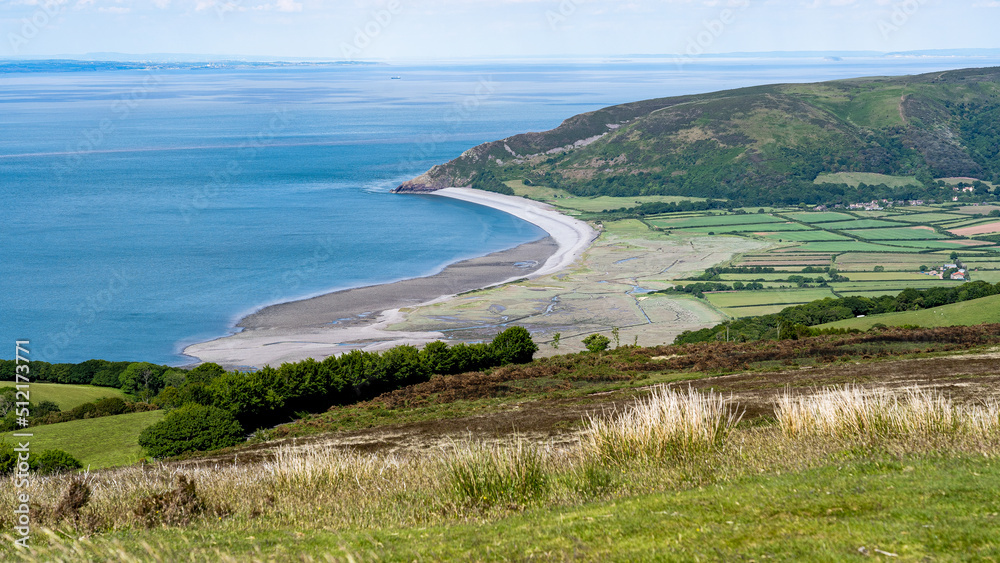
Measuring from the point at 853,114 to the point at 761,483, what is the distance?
19897cm

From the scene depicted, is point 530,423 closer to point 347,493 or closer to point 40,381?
point 347,493

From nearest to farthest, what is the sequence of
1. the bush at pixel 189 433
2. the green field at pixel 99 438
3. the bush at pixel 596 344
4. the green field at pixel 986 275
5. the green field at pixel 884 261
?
the bush at pixel 189 433
the green field at pixel 99 438
the bush at pixel 596 344
the green field at pixel 986 275
the green field at pixel 884 261

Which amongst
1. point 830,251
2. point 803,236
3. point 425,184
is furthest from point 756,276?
point 425,184

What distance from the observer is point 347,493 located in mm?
14672

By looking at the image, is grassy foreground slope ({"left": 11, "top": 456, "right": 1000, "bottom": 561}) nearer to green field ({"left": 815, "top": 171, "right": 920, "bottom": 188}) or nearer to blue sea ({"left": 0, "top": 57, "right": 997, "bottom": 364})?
blue sea ({"left": 0, "top": 57, "right": 997, "bottom": 364})

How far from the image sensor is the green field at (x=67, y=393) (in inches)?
1630

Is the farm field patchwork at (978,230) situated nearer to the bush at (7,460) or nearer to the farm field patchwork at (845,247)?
the farm field patchwork at (845,247)

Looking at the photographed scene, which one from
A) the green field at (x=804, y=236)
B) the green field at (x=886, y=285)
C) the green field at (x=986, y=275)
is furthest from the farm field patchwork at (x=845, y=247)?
the green field at (x=886, y=285)

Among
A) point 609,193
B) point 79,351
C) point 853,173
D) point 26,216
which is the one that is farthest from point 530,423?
point 853,173

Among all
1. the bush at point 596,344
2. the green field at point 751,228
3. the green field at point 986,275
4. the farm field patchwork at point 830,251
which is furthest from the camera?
the green field at point 751,228

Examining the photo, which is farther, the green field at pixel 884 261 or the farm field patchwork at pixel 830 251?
the green field at pixel 884 261

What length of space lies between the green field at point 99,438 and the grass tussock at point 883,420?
78.8 feet

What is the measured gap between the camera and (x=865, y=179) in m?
155

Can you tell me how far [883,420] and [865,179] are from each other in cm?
15556
